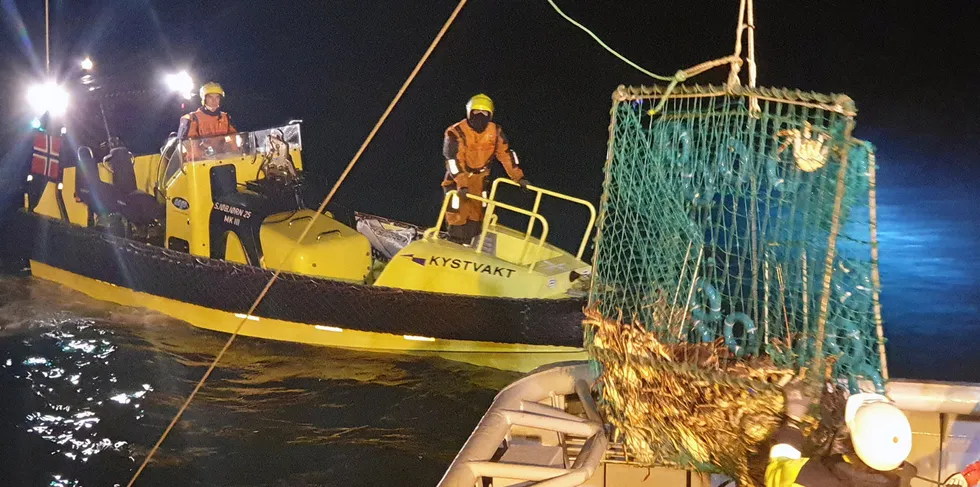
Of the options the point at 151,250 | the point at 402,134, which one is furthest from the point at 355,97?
the point at 151,250

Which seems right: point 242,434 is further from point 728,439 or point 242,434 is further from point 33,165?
point 33,165

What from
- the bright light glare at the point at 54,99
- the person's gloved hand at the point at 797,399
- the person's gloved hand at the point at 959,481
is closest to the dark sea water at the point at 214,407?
the bright light glare at the point at 54,99

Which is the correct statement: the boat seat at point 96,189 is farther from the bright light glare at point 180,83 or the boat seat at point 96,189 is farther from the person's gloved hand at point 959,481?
the person's gloved hand at point 959,481

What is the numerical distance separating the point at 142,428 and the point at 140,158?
16.6ft

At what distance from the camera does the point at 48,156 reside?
34.9 feet

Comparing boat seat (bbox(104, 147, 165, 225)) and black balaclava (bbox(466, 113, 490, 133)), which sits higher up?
black balaclava (bbox(466, 113, 490, 133))

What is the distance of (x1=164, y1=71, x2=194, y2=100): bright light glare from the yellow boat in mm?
973

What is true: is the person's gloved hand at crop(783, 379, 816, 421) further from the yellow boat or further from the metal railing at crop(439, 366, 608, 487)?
the yellow boat

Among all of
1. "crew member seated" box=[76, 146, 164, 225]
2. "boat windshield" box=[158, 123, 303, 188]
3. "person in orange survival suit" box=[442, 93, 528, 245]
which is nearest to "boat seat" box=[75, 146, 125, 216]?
"crew member seated" box=[76, 146, 164, 225]

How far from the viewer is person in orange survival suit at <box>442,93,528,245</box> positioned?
8562mm

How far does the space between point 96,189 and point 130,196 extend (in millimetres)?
564

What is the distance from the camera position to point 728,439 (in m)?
3.06

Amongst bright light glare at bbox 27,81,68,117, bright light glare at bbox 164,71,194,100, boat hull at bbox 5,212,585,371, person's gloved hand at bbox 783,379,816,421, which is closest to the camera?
person's gloved hand at bbox 783,379,816,421

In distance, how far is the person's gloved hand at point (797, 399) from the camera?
295cm
